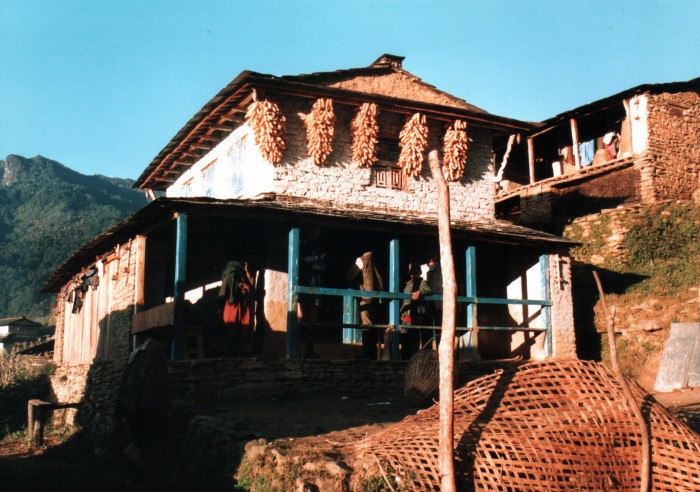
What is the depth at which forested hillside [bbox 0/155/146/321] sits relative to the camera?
62750 millimetres

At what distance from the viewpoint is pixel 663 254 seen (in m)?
18.2

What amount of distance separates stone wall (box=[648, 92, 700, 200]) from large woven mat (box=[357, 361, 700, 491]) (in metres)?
15.3

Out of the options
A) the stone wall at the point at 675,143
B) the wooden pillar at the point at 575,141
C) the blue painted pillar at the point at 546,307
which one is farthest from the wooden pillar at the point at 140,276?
the wooden pillar at the point at 575,141

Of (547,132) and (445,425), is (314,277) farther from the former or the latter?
(547,132)

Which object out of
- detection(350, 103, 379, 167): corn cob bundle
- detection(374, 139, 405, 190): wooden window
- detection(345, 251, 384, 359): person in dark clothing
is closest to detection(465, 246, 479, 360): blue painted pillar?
detection(345, 251, 384, 359): person in dark clothing

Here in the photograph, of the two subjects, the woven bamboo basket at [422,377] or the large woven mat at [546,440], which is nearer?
the large woven mat at [546,440]

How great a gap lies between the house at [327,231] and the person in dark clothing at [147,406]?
103 inches

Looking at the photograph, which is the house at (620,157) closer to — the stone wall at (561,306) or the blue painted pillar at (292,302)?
the stone wall at (561,306)

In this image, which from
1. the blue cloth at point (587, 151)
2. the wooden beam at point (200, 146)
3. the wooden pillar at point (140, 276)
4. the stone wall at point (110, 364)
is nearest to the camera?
the stone wall at point (110, 364)

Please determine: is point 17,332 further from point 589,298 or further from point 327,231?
point 589,298

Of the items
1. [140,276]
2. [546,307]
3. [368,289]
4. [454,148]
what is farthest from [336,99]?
[546,307]

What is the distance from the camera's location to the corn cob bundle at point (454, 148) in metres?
16.1

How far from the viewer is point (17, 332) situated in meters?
36.9

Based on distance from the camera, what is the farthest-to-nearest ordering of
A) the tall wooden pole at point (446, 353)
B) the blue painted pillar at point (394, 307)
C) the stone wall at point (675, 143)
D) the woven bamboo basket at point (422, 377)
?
the stone wall at point (675, 143) < the blue painted pillar at point (394, 307) < the woven bamboo basket at point (422, 377) < the tall wooden pole at point (446, 353)
